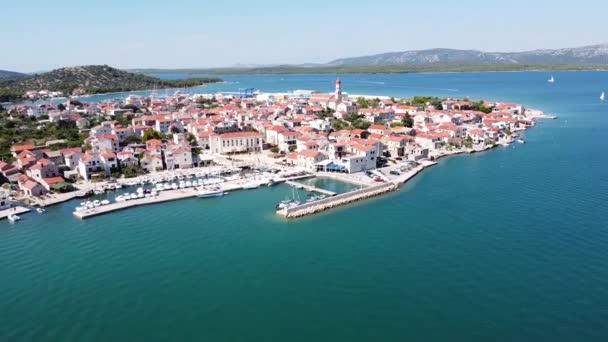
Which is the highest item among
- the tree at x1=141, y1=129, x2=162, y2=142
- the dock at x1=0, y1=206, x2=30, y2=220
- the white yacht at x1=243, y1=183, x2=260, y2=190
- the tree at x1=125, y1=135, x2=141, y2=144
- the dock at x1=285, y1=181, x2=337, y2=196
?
the tree at x1=141, y1=129, x2=162, y2=142

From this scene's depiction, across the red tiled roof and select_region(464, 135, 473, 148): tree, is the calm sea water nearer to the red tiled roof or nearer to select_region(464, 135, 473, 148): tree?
the red tiled roof

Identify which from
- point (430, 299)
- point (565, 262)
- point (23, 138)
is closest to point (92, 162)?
point (23, 138)

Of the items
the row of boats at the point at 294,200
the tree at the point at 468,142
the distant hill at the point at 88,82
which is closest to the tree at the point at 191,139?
the row of boats at the point at 294,200

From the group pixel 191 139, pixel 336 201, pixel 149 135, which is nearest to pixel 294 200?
pixel 336 201

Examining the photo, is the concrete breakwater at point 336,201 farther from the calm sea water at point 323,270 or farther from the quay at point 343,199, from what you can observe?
the calm sea water at point 323,270

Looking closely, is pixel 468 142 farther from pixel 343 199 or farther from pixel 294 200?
pixel 294 200

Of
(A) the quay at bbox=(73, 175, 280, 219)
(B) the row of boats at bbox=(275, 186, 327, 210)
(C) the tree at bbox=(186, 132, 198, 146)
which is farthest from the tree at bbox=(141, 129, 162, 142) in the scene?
(B) the row of boats at bbox=(275, 186, 327, 210)

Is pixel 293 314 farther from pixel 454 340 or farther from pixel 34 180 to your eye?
pixel 34 180
